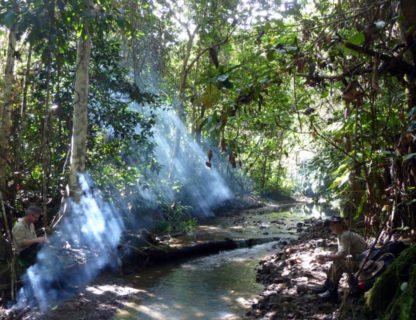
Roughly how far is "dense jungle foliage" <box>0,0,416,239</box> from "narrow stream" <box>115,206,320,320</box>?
2.64 m

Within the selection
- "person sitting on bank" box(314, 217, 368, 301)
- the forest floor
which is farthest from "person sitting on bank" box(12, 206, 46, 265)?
"person sitting on bank" box(314, 217, 368, 301)

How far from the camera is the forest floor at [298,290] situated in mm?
5059

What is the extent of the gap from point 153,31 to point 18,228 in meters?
14.0

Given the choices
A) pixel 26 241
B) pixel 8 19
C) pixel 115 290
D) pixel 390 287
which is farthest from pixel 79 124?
pixel 390 287

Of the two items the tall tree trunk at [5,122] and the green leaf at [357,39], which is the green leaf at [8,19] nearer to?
the tall tree trunk at [5,122]

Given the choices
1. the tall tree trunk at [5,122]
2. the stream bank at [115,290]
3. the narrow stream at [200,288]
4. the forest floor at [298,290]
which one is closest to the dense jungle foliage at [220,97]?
the tall tree trunk at [5,122]

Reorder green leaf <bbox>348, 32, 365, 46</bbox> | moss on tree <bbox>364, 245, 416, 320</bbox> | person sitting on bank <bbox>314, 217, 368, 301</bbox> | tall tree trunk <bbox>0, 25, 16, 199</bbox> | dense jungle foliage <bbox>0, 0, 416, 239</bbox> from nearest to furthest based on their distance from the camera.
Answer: green leaf <bbox>348, 32, 365, 46</bbox>
moss on tree <bbox>364, 245, 416, 320</bbox>
dense jungle foliage <bbox>0, 0, 416, 239</bbox>
person sitting on bank <bbox>314, 217, 368, 301</bbox>
tall tree trunk <bbox>0, 25, 16, 199</bbox>

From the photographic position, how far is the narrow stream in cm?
671

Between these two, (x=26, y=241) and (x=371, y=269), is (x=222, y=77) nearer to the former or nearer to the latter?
(x=371, y=269)

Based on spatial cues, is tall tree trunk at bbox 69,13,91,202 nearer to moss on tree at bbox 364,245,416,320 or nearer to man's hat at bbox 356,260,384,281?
man's hat at bbox 356,260,384,281

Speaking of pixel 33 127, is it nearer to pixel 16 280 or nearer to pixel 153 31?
pixel 16 280

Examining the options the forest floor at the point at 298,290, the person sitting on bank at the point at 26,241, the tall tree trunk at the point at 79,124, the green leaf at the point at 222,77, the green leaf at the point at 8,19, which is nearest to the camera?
the green leaf at the point at 222,77

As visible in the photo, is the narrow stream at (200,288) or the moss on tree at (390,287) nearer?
the moss on tree at (390,287)

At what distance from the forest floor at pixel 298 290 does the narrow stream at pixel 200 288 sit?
0.37 metres
